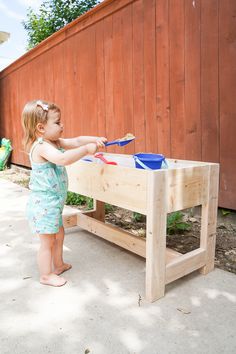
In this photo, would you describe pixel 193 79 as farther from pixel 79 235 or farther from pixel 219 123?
pixel 79 235

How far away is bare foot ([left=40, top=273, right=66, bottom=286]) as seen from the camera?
1.97 metres

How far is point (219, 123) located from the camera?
2.76 meters

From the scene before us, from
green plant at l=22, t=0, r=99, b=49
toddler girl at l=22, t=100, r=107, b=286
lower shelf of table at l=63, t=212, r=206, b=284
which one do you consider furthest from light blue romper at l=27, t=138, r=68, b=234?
green plant at l=22, t=0, r=99, b=49

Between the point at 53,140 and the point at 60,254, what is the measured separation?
30.1 inches

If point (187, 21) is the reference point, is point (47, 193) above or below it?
below

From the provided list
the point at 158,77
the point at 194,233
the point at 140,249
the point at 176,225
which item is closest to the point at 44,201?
the point at 140,249

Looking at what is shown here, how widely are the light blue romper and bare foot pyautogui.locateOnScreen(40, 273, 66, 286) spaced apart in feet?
0.94

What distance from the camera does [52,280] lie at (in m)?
1.98

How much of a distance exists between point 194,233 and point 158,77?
5.30 ft

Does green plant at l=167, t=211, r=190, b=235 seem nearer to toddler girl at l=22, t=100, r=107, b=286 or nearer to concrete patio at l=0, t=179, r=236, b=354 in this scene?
concrete patio at l=0, t=179, r=236, b=354

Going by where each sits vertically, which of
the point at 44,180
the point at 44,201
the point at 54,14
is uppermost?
the point at 54,14

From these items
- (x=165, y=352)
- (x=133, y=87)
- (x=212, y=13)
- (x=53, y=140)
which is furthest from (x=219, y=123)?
(x=165, y=352)

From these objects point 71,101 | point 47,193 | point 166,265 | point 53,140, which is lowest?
point 166,265

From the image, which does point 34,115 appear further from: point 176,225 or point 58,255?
point 176,225
